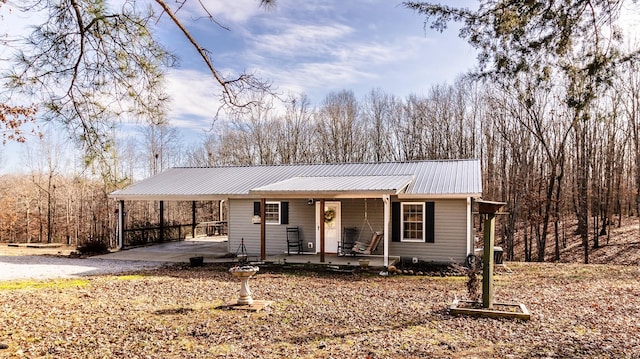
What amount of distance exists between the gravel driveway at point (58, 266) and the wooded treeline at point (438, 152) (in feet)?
9.13

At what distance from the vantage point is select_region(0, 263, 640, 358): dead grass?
5352 mm

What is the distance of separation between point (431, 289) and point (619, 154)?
19.3 m

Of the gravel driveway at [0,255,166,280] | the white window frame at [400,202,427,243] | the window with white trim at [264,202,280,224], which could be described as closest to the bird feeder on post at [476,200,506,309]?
the white window frame at [400,202,427,243]

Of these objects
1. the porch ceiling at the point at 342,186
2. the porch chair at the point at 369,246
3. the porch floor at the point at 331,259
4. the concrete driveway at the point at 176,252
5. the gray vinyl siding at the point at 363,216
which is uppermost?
the porch ceiling at the point at 342,186

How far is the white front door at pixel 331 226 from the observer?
45.5 feet

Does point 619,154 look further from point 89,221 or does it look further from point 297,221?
point 89,221

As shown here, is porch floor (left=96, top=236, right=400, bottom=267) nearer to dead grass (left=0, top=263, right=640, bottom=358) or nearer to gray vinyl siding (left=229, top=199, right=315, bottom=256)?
gray vinyl siding (left=229, top=199, right=315, bottom=256)

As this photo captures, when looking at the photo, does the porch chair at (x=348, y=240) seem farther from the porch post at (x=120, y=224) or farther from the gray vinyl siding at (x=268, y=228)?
the porch post at (x=120, y=224)

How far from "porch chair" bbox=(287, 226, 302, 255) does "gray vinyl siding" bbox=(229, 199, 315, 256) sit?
5.2 inches

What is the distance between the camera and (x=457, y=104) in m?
27.0

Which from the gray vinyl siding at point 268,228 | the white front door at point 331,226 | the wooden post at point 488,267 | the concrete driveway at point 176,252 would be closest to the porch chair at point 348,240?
the white front door at point 331,226

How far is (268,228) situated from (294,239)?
1.02m

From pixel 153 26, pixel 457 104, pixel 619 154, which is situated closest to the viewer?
pixel 153 26

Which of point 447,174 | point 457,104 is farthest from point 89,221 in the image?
point 457,104
